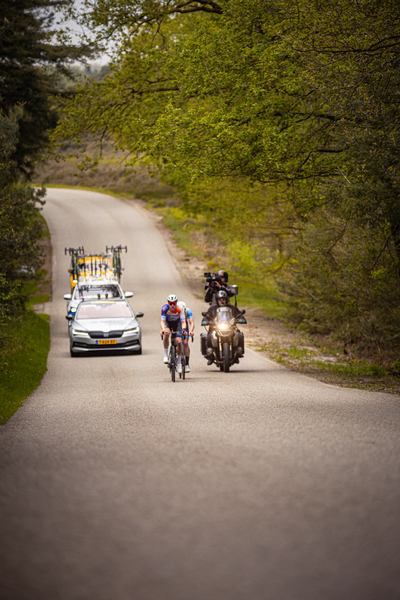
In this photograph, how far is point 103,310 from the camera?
22266 mm

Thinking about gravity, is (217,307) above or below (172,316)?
above

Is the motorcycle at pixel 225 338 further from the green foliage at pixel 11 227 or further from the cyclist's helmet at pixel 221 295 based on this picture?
the green foliage at pixel 11 227

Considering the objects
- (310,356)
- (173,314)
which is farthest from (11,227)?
(310,356)

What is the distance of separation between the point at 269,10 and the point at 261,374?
28.1ft

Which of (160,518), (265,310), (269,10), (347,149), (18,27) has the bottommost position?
(265,310)

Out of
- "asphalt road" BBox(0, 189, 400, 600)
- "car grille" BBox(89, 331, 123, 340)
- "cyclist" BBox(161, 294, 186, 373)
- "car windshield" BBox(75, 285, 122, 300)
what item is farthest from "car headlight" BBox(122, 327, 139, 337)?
"asphalt road" BBox(0, 189, 400, 600)

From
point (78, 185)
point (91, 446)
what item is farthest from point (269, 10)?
point (78, 185)

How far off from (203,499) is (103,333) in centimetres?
1605

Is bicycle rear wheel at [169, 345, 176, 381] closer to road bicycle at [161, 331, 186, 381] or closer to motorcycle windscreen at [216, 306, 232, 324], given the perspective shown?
road bicycle at [161, 331, 186, 381]

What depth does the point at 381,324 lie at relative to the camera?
17531 mm

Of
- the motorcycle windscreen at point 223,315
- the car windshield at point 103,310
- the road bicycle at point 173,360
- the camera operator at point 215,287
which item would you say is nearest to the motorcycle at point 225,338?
A: the motorcycle windscreen at point 223,315

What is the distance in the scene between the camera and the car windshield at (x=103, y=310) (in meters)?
21.8

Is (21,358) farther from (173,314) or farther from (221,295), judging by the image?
(221,295)

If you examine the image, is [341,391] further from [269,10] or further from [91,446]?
[269,10]
